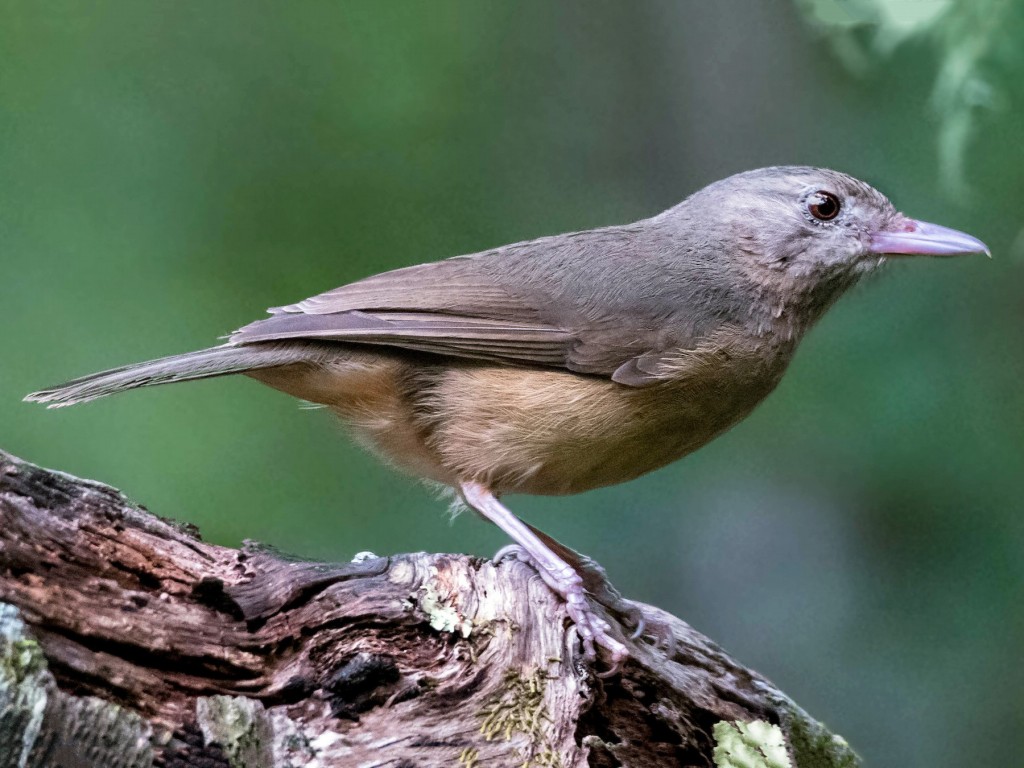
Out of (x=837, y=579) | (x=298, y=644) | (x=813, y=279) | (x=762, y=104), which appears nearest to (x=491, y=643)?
(x=298, y=644)

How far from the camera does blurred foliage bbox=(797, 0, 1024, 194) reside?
3766 millimetres

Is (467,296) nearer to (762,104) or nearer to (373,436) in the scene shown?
(373,436)

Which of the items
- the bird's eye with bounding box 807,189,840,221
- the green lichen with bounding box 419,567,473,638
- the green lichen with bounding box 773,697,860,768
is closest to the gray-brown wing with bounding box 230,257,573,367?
the green lichen with bounding box 419,567,473,638

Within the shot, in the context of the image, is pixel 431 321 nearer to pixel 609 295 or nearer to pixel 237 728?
pixel 609 295

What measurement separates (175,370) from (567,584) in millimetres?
1429

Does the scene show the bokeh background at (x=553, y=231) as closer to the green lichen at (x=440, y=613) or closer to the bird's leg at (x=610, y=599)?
the bird's leg at (x=610, y=599)

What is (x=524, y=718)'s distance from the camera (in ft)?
9.22

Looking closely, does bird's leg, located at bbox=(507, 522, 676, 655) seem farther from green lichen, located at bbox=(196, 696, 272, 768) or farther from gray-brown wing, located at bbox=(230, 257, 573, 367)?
green lichen, located at bbox=(196, 696, 272, 768)

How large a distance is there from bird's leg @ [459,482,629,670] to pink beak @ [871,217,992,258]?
1.81 m

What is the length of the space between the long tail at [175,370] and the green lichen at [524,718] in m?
1.36

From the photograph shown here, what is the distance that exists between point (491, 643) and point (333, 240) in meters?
2.88

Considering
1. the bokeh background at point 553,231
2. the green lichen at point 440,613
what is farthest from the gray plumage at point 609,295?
the green lichen at point 440,613

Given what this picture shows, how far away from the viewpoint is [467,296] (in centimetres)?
382

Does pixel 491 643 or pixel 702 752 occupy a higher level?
pixel 491 643
